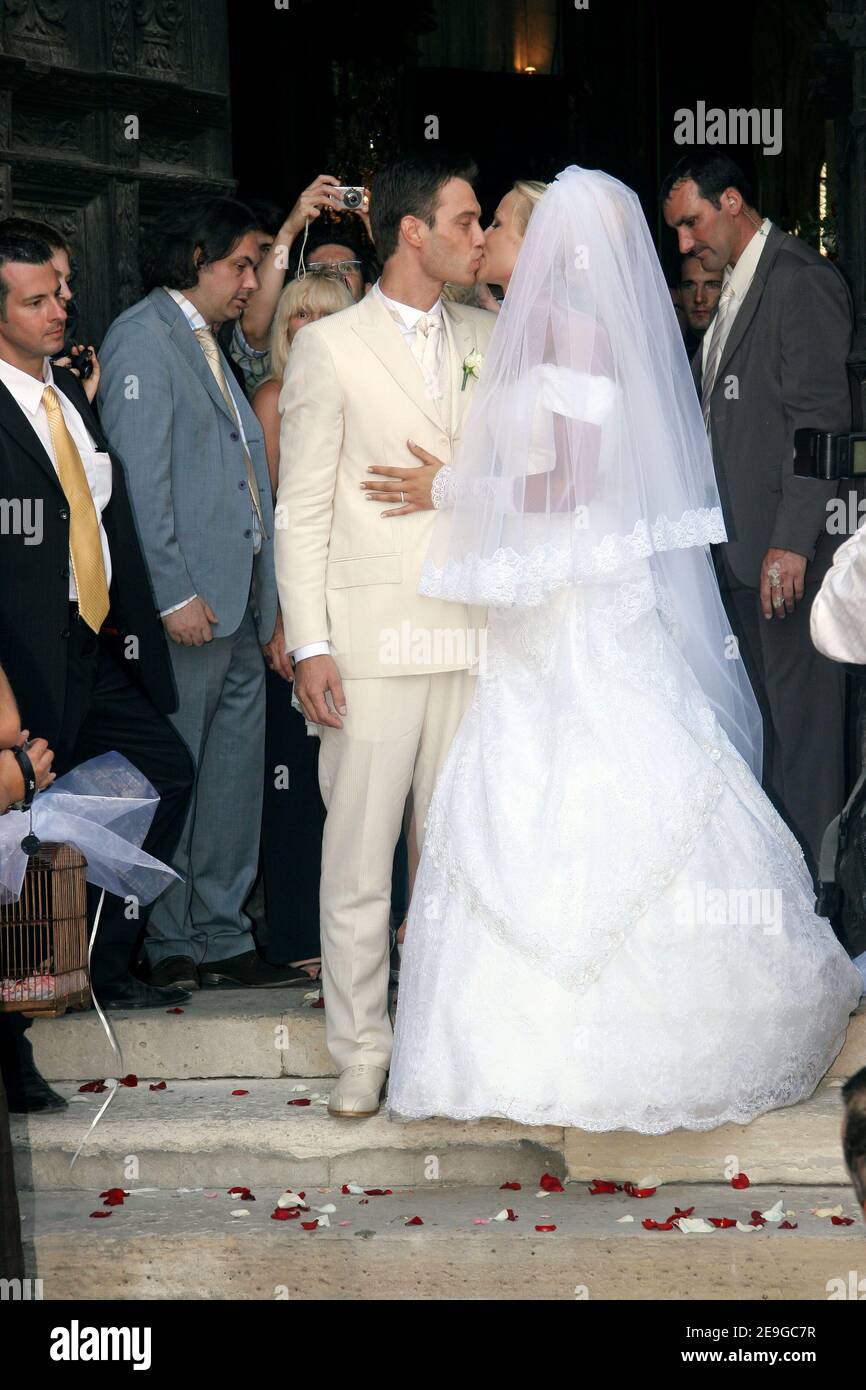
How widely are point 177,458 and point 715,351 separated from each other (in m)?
1.56

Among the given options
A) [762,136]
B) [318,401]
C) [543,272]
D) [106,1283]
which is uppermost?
[762,136]

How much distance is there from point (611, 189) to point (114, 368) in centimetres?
158

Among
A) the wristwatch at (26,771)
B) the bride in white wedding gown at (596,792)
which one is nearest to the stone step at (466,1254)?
the bride in white wedding gown at (596,792)

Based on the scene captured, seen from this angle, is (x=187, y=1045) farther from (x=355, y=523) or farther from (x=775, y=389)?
(x=775, y=389)

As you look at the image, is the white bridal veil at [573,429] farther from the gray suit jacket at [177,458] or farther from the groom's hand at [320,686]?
the gray suit jacket at [177,458]

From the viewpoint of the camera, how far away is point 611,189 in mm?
4148

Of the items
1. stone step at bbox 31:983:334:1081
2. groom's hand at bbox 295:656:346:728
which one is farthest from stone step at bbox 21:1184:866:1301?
groom's hand at bbox 295:656:346:728

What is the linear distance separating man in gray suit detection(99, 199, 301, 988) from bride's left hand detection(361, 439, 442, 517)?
917mm

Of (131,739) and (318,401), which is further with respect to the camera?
(131,739)

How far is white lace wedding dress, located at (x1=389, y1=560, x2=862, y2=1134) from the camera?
392cm

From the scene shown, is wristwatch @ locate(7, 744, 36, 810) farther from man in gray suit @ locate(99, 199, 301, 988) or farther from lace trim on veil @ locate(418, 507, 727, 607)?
man in gray suit @ locate(99, 199, 301, 988)
